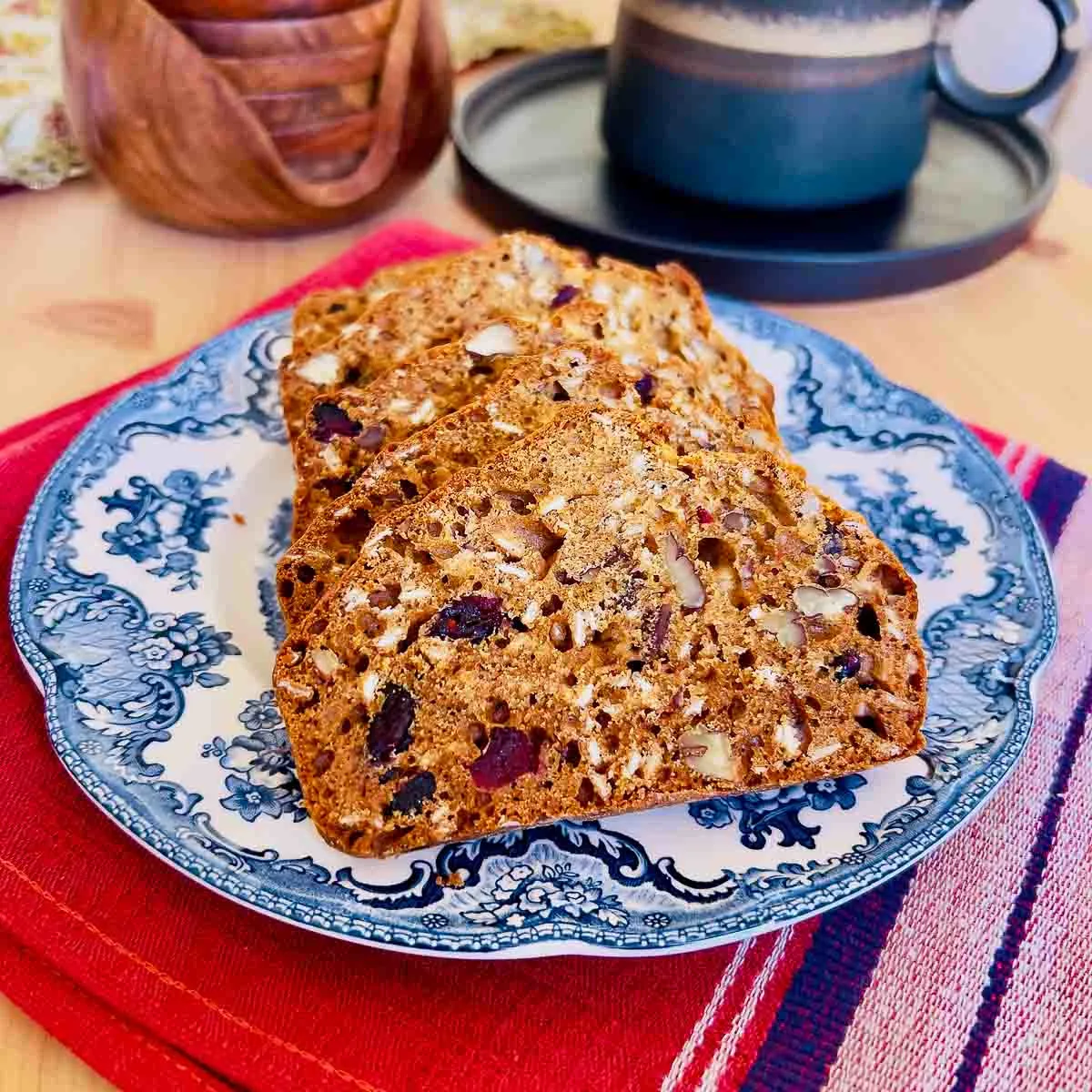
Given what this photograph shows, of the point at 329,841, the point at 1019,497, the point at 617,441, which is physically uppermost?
the point at 617,441

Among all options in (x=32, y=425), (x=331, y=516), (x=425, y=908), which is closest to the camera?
(x=425, y=908)

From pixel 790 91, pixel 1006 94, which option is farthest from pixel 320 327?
pixel 1006 94

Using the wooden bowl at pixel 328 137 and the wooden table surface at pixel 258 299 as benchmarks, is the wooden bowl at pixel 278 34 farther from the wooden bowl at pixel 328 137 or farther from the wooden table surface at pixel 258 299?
the wooden table surface at pixel 258 299

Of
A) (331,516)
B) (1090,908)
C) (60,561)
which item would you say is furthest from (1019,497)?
(60,561)

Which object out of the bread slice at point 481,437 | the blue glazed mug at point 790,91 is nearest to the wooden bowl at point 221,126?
the blue glazed mug at point 790,91

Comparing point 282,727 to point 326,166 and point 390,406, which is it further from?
point 326,166

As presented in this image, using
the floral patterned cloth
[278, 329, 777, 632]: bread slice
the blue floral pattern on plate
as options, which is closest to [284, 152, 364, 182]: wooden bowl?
the floral patterned cloth

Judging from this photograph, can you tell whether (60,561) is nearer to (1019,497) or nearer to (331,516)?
(331,516)
